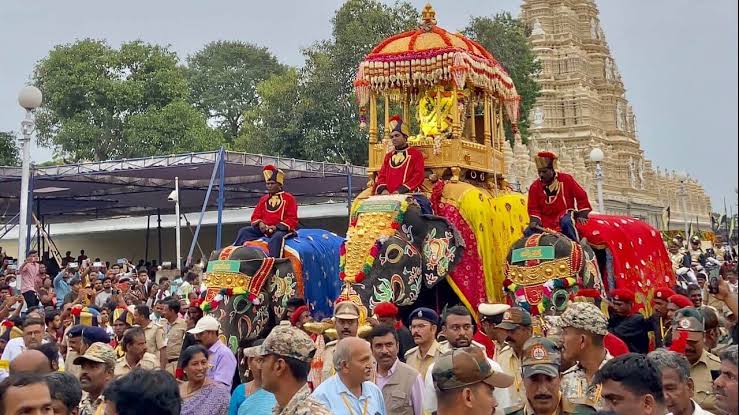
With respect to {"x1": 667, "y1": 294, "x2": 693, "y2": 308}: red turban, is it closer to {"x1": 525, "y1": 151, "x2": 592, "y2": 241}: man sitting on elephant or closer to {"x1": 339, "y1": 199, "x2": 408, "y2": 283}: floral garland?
{"x1": 525, "y1": 151, "x2": 592, "y2": 241}: man sitting on elephant

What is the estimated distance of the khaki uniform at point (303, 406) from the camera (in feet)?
13.0

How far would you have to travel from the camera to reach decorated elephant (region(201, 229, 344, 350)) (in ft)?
32.5

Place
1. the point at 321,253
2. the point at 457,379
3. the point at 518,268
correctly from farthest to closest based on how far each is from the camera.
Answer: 1. the point at 321,253
2. the point at 518,268
3. the point at 457,379

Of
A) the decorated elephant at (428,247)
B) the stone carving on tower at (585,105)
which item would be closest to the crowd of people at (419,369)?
the decorated elephant at (428,247)

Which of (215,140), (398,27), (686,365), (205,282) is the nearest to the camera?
(686,365)

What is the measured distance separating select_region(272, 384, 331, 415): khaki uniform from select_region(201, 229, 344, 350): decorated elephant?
5.58m

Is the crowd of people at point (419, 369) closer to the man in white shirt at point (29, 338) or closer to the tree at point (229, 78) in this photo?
the man in white shirt at point (29, 338)

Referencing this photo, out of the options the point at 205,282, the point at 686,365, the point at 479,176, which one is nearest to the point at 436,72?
the point at 479,176

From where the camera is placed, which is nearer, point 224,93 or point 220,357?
point 220,357

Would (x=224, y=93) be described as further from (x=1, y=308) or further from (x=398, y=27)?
(x=1, y=308)

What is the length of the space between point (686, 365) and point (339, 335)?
264 centimetres

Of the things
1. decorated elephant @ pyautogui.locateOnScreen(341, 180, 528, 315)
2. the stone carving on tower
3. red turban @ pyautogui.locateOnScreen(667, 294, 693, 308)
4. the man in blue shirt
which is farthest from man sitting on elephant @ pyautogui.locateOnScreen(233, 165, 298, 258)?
the stone carving on tower

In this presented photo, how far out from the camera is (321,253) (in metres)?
11.1

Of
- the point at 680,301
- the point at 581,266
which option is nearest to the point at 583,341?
the point at 680,301
